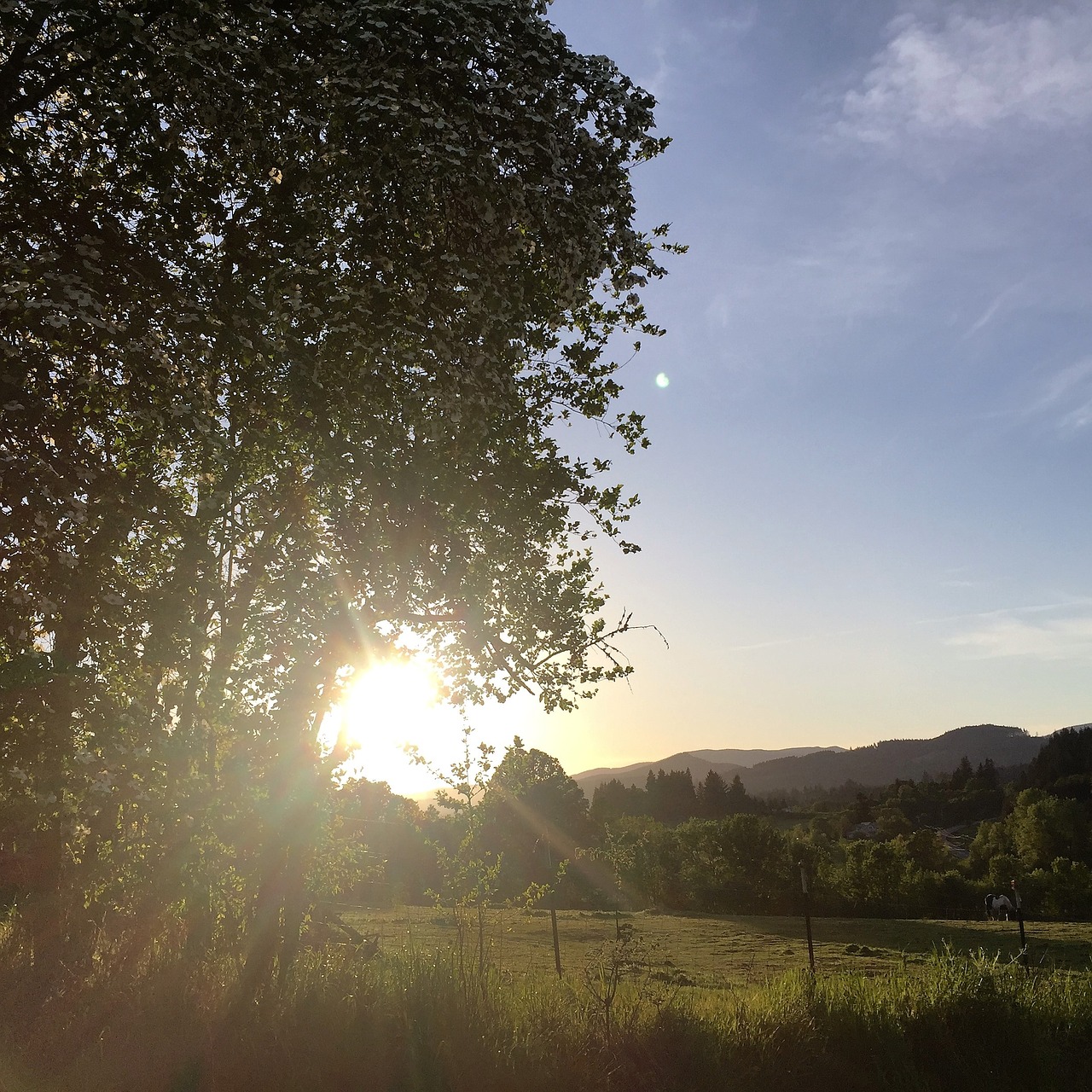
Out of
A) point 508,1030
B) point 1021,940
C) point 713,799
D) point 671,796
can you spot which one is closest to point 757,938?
point 1021,940

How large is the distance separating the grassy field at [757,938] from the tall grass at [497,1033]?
708 inches

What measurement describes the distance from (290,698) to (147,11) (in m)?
10.9

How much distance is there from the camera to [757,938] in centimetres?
5066

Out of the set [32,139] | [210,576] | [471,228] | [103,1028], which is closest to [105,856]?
[103,1028]

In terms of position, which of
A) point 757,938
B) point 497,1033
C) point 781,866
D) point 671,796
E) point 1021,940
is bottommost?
point 781,866

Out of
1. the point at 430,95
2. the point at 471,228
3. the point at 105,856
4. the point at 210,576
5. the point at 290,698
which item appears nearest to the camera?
the point at 430,95

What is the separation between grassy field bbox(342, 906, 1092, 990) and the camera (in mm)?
35000

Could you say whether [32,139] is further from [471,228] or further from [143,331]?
[471,228]

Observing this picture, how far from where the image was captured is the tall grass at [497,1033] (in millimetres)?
8156

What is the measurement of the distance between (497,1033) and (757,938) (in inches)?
1901

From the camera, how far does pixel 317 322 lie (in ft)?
26.4

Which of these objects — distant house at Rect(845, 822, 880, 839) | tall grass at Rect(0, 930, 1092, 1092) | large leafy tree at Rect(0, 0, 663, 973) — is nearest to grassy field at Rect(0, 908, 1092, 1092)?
tall grass at Rect(0, 930, 1092, 1092)

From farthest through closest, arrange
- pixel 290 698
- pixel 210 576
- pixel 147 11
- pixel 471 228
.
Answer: pixel 290 698 < pixel 210 576 < pixel 471 228 < pixel 147 11

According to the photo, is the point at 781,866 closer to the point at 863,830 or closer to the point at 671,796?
the point at 671,796
